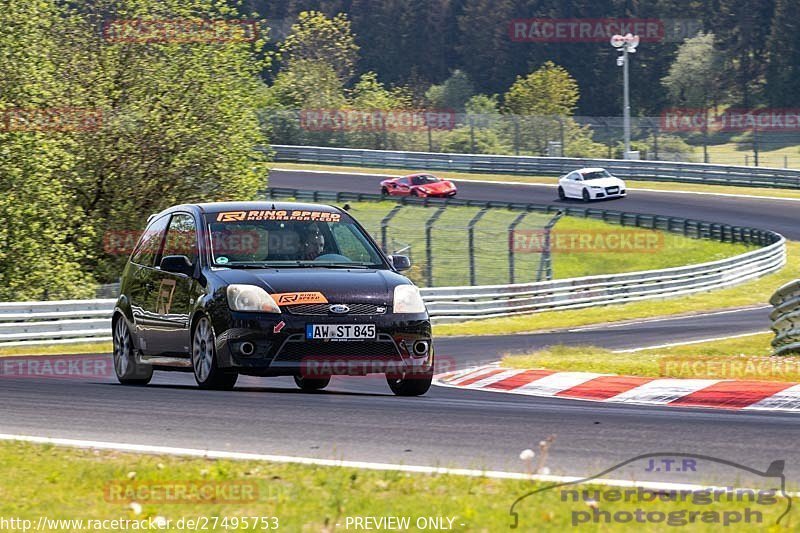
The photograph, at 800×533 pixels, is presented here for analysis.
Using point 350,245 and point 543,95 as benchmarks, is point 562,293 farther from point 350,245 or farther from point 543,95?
point 543,95

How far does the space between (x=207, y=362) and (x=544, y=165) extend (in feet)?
172

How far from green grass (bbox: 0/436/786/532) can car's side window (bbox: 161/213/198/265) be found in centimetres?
386

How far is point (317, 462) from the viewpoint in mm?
6730

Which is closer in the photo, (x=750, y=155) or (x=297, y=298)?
(x=297, y=298)

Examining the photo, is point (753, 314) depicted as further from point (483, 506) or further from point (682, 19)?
point (682, 19)

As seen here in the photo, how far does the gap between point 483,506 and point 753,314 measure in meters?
25.0

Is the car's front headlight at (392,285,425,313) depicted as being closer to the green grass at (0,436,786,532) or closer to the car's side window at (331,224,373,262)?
the car's side window at (331,224,373,262)

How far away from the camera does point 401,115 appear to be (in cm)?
8050
